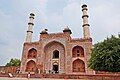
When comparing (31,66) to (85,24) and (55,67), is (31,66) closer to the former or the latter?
(55,67)

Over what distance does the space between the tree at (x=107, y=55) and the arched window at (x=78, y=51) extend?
852 cm

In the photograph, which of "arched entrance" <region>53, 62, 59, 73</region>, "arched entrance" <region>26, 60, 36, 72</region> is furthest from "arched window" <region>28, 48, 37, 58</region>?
"arched entrance" <region>53, 62, 59, 73</region>

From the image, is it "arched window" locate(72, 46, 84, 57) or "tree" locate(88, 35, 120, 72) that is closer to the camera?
"tree" locate(88, 35, 120, 72)

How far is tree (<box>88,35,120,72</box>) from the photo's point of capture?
1514 centimetres

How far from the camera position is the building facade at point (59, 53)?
25.1m

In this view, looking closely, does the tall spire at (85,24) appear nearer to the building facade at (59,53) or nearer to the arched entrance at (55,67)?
the building facade at (59,53)

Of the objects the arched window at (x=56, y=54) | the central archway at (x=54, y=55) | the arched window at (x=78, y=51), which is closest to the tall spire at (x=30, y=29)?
the central archway at (x=54, y=55)

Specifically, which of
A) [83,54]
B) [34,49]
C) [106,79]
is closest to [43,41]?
[34,49]

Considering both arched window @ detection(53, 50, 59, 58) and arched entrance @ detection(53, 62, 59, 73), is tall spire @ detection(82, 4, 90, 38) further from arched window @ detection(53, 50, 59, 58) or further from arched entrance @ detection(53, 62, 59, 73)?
arched entrance @ detection(53, 62, 59, 73)

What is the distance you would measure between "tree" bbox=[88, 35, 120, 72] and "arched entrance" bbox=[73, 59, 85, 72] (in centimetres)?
823

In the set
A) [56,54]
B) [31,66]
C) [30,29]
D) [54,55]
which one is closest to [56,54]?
[56,54]

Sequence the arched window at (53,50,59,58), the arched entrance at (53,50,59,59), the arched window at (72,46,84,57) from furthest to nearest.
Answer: the arched window at (53,50,59,58) → the arched entrance at (53,50,59,59) → the arched window at (72,46,84,57)

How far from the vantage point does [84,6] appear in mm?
28922

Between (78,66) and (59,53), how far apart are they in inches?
136
